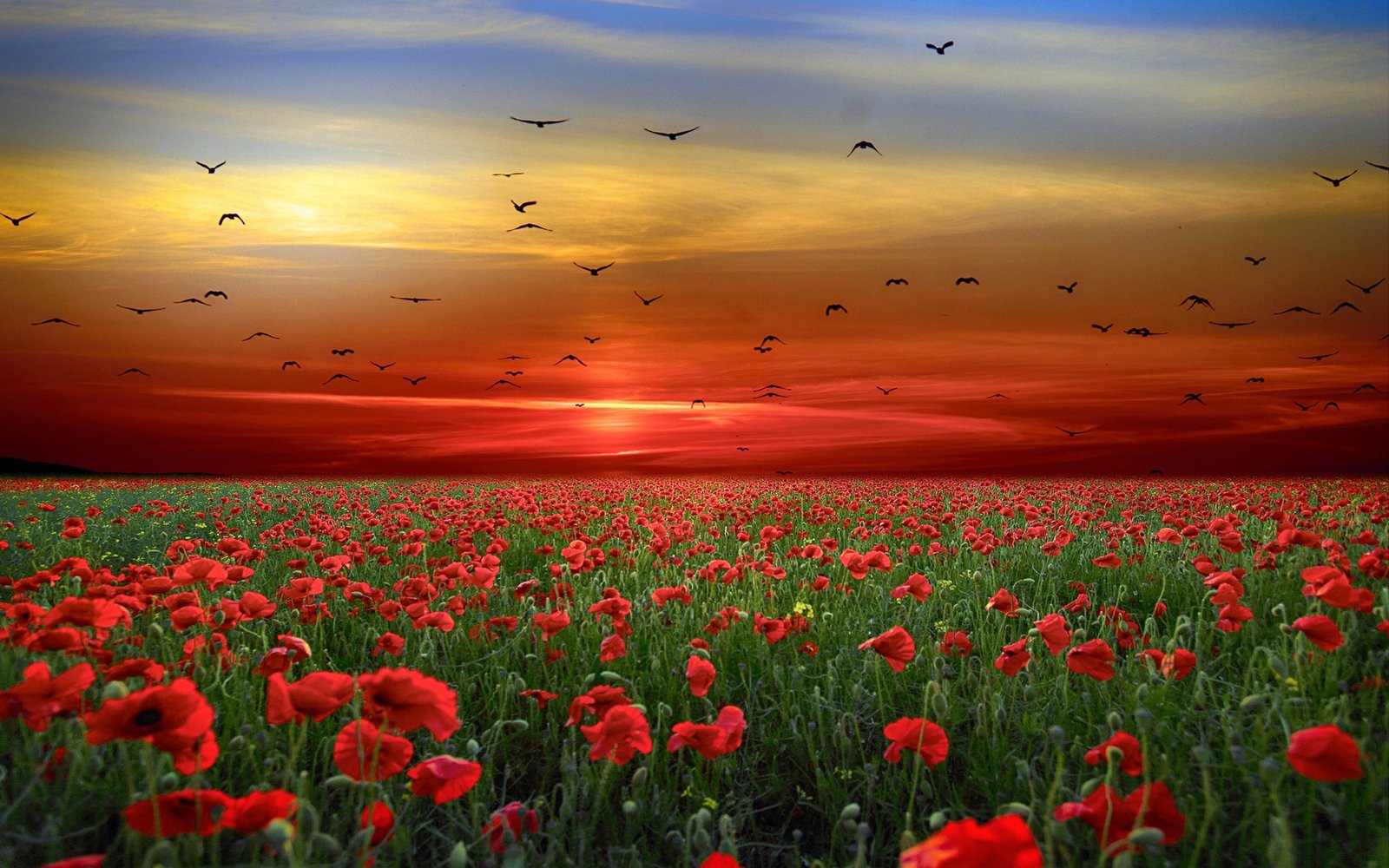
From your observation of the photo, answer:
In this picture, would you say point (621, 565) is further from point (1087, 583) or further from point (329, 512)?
point (329, 512)

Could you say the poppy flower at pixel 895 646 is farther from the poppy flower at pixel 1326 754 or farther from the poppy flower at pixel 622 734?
the poppy flower at pixel 1326 754

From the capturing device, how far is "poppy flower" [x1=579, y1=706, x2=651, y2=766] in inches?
82.4

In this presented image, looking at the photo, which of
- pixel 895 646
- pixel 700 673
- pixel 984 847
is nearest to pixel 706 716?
pixel 700 673

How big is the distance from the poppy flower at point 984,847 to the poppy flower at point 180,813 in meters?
1.31

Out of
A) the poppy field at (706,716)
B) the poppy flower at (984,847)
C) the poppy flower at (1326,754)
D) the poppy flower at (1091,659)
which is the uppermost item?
the poppy flower at (984,847)

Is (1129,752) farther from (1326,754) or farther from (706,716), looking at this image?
(706,716)

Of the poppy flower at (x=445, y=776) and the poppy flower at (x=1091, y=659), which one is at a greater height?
the poppy flower at (x=1091, y=659)

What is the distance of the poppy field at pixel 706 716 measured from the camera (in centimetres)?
181

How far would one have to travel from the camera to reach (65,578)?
19.4ft

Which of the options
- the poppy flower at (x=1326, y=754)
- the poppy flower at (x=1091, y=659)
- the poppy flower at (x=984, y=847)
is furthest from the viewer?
the poppy flower at (x=1091, y=659)

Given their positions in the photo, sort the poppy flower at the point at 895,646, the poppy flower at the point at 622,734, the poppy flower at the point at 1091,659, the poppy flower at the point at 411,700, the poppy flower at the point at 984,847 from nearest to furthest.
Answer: the poppy flower at the point at 984,847, the poppy flower at the point at 411,700, the poppy flower at the point at 622,734, the poppy flower at the point at 1091,659, the poppy flower at the point at 895,646

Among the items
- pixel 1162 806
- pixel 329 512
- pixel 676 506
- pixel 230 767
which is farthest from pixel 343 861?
pixel 329 512

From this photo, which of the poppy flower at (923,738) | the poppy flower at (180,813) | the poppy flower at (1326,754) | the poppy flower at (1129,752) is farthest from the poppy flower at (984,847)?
the poppy flower at (180,813)

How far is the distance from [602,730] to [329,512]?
393 inches
